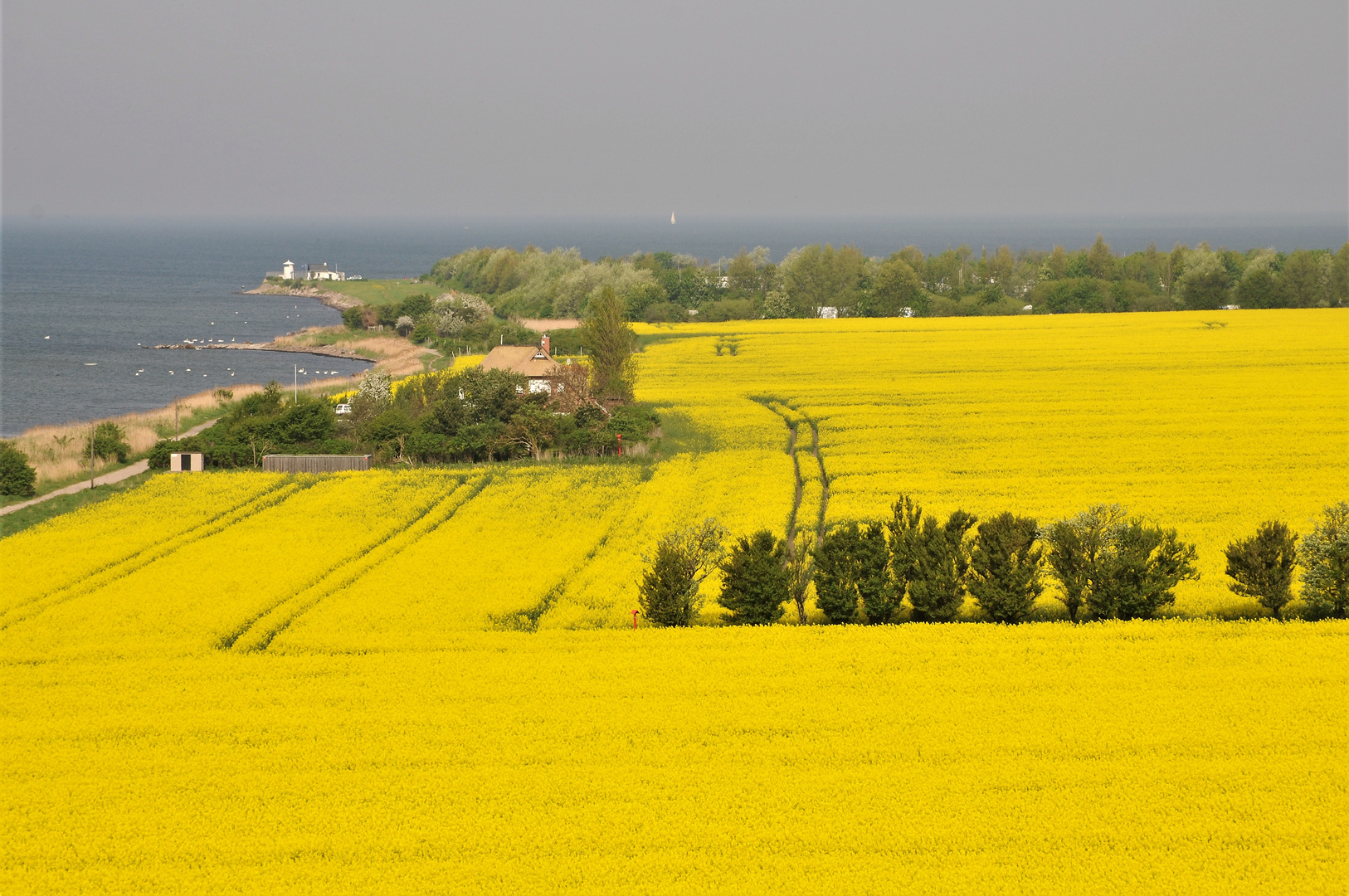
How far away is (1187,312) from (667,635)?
90.2m

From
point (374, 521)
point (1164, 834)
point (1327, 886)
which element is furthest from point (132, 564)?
point (1327, 886)

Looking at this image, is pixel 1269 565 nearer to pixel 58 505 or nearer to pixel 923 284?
pixel 58 505

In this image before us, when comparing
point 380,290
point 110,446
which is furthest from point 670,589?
point 380,290

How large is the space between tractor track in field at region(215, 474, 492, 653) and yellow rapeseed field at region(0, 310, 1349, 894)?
154 mm

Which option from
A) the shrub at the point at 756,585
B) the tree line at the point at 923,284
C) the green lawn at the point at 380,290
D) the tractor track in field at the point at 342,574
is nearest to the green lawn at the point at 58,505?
the tractor track in field at the point at 342,574

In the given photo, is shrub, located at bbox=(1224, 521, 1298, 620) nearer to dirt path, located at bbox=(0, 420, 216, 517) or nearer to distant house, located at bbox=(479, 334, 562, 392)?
distant house, located at bbox=(479, 334, 562, 392)

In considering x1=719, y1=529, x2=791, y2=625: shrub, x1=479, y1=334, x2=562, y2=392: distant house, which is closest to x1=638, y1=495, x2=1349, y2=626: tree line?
x1=719, y1=529, x2=791, y2=625: shrub

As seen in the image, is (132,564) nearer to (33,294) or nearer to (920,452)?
(920,452)

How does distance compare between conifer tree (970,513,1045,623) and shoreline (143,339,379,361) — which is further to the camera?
shoreline (143,339,379,361)

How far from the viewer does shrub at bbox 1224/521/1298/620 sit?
29.7 meters

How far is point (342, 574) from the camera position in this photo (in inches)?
1344

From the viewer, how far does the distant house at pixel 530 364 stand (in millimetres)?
62531

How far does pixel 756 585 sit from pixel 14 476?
31.6 metres

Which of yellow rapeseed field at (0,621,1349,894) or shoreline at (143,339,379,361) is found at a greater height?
shoreline at (143,339,379,361)
